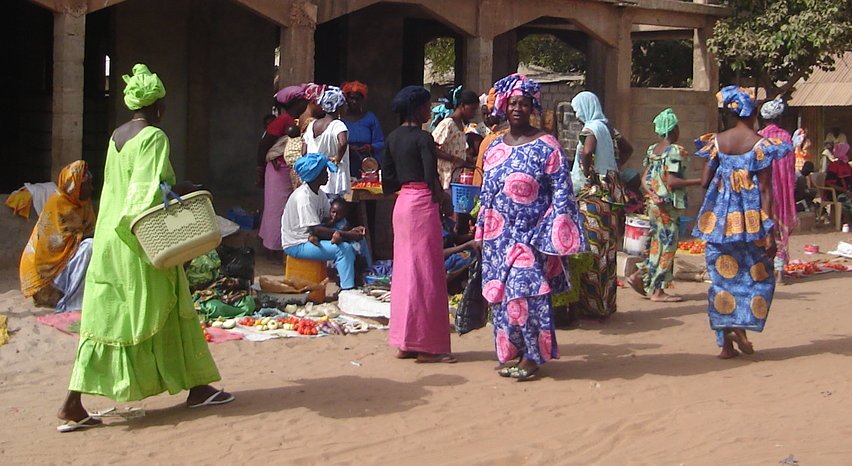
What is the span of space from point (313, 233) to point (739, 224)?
12.1ft

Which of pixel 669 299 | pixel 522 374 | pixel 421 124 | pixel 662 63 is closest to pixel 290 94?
pixel 421 124

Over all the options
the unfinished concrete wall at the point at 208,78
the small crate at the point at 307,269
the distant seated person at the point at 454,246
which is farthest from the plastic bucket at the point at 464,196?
the unfinished concrete wall at the point at 208,78

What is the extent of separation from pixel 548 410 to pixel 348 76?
11160 mm

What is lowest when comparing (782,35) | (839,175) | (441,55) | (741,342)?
(741,342)

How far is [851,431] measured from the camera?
221 inches

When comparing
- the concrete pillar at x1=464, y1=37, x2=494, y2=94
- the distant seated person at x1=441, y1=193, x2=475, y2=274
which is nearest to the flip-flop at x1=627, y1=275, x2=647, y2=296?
the distant seated person at x1=441, y1=193, x2=475, y2=274

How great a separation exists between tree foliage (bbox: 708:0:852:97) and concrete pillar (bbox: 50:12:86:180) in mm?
9510

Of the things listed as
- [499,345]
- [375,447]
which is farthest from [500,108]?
[375,447]

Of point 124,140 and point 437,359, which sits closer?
point 124,140

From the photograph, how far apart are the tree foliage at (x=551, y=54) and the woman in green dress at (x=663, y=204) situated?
1690 cm

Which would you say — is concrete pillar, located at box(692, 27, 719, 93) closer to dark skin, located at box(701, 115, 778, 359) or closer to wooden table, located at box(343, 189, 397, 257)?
wooden table, located at box(343, 189, 397, 257)

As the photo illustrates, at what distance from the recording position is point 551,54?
27719mm

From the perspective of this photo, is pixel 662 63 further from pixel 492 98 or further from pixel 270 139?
pixel 492 98

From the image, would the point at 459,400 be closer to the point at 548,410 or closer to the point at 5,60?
the point at 548,410
